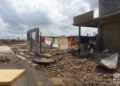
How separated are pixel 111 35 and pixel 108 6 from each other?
3019 millimetres

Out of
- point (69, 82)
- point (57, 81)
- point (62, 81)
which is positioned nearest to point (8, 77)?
point (69, 82)

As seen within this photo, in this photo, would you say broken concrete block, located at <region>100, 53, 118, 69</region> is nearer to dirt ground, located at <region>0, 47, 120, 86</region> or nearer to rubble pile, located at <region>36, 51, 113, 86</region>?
dirt ground, located at <region>0, 47, 120, 86</region>

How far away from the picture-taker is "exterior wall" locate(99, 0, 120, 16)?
26.4m

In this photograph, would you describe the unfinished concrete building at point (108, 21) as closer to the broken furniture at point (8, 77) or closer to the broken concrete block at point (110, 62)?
the broken concrete block at point (110, 62)

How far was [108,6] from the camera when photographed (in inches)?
1086

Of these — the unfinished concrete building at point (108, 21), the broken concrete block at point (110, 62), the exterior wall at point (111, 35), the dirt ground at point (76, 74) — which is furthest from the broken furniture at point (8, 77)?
the exterior wall at point (111, 35)

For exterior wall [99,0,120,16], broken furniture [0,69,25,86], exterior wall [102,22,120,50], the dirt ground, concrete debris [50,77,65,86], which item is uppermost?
exterior wall [99,0,120,16]

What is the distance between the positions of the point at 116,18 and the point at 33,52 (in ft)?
26.6

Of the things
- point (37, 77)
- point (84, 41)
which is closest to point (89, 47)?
point (84, 41)

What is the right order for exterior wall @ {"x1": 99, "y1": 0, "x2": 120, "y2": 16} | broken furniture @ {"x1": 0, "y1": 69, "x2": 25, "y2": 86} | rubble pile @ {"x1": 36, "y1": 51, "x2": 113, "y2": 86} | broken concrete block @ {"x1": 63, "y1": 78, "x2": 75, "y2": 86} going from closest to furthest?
broken furniture @ {"x1": 0, "y1": 69, "x2": 25, "y2": 86} → broken concrete block @ {"x1": 63, "y1": 78, "x2": 75, "y2": 86} → rubble pile @ {"x1": 36, "y1": 51, "x2": 113, "y2": 86} → exterior wall @ {"x1": 99, "y1": 0, "x2": 120, "y2": 16}

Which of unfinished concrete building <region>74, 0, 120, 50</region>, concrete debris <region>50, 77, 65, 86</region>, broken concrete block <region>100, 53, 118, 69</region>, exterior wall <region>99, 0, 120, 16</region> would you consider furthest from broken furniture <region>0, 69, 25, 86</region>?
exterior wall <region>99, 0, 120, 16</region>

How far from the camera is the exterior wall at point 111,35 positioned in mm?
24938

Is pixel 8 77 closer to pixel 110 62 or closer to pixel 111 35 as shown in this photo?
pixel 110 62

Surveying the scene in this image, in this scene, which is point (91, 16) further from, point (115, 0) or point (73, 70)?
point (73, 70)
